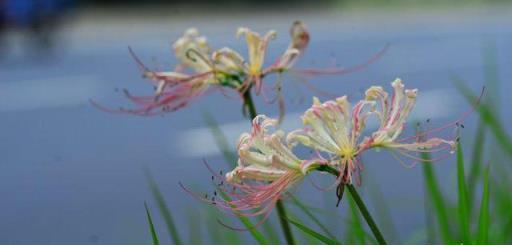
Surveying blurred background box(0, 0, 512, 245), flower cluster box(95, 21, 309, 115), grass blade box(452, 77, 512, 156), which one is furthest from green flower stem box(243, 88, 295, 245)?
grass blade box(452, 77, 512, 156)

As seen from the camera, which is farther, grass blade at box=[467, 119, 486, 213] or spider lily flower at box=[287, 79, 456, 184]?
grass blade at box=[467, 119, 486, 213]

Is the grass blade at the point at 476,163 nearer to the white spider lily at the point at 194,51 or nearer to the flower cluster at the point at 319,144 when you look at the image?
the white spider lily at the point at 194,51

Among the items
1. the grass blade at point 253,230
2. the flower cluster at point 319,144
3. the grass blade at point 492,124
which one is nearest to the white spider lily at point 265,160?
the flower cluster at point 319,144

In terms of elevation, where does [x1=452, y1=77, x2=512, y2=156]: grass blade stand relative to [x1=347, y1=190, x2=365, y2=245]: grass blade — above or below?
above

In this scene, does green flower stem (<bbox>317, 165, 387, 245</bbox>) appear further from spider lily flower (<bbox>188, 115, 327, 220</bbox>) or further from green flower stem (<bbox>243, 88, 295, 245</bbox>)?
green flower stem (<bbox>243, 88, 295, 245</bbox>)

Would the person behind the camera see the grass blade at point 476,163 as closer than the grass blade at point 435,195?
No

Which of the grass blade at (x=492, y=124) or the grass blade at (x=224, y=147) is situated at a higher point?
the grass blade at (x=224, y=147)

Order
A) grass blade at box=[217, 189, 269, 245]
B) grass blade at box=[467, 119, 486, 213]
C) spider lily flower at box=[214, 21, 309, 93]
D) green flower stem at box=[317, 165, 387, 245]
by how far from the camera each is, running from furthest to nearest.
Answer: grass blade at box=[467, 119, 486, 213], spider lily flower at box=[214, 21, 309, 93], grass blade at box=[217, 189, 269, 245], green flower stem at box=[317, 165, 387, 245]
